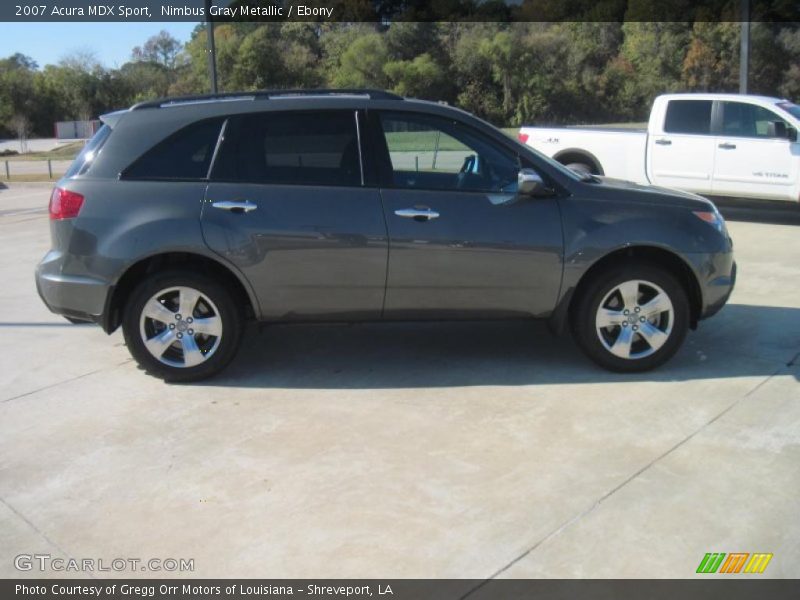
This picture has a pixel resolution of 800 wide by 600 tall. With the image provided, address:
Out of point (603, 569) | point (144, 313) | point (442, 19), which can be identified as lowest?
point (603, 569)

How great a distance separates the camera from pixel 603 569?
3.27m

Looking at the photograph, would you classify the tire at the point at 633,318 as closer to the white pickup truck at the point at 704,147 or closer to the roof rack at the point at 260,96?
the roof rack at the point at 260,96

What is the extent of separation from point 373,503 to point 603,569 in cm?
109

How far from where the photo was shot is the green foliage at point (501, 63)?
151 ft

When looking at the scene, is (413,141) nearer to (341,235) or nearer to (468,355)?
(341,235)

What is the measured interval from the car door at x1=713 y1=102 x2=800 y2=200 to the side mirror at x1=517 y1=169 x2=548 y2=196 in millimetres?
7238

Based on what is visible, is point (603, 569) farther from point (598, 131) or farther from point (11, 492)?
point (598, 131)

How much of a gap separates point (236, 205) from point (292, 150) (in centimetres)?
53

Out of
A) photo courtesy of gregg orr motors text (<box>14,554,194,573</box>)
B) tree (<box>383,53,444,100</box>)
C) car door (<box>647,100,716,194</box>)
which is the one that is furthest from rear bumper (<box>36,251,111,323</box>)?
tree (<box>383,53,444,100</box>)

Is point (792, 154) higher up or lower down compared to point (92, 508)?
higher up

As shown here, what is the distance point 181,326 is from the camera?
534 centimetres

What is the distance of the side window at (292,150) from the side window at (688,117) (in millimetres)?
7974

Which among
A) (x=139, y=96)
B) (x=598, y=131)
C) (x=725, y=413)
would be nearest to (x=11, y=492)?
(x=725, y=413)
